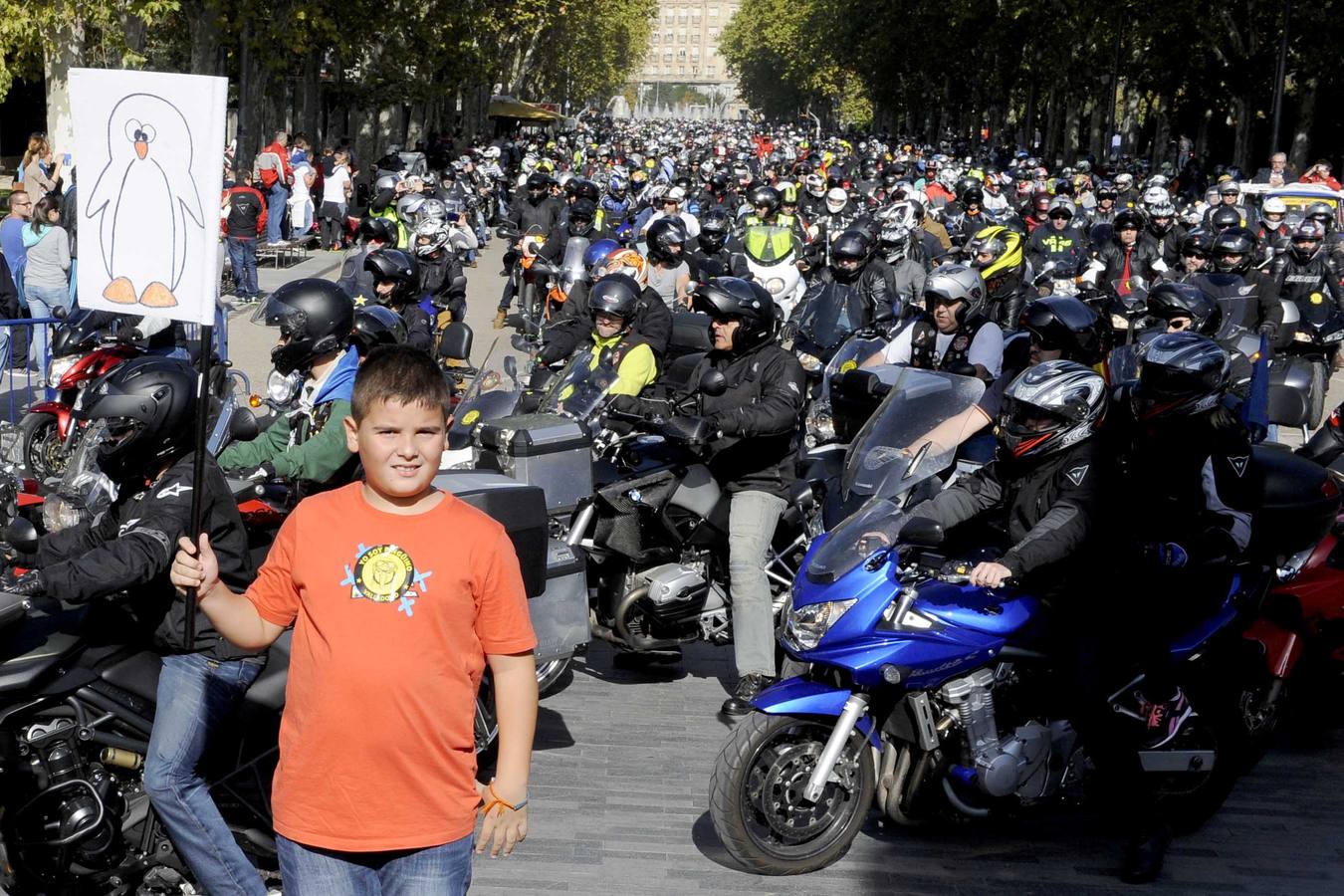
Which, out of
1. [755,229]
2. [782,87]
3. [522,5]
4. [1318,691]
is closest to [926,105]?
[522,5]

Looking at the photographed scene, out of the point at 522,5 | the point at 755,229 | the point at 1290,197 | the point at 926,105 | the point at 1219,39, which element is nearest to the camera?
the point at 755,229

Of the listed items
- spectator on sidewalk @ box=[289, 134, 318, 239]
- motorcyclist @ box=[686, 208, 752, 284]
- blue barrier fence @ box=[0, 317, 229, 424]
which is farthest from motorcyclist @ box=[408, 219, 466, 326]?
spectator on sidewalk @ box=[289, 134, 318, 239]

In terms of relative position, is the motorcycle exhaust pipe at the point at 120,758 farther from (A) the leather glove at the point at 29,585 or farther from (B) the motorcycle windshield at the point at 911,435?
(B) the motorcycle windshield at the point at 911,435

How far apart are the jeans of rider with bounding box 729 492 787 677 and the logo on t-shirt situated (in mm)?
3459

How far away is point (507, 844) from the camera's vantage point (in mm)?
3246

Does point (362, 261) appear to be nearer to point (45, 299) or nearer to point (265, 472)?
point (45, 299)

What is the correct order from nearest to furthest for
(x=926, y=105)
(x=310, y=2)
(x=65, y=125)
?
(x=65, y=125), (x=310, y=2), (x=926, y=105)

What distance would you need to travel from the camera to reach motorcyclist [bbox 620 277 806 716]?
6543 mm

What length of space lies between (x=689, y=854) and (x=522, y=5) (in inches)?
1795

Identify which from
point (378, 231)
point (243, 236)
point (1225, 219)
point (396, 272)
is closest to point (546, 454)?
point (396, 272)

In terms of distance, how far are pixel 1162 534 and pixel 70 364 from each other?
7320 mm

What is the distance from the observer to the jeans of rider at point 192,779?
428 centimetres

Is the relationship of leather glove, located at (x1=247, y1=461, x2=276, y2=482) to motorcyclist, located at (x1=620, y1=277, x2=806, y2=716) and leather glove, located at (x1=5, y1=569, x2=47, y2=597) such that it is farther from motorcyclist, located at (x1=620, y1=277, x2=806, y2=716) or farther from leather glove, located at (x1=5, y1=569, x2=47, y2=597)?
motorcyclist, located at (x1=620, y1=277, x2=806, y2=716)

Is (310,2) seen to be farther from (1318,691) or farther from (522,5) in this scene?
(1318,691)
